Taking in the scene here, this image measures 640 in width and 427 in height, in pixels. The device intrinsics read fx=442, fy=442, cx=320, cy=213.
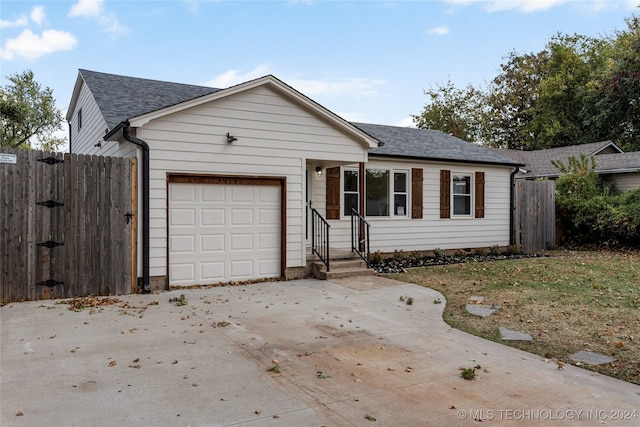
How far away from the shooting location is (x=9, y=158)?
21.6ft

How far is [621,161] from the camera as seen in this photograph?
1728 centimetres

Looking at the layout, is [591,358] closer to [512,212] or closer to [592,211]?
[512,212]

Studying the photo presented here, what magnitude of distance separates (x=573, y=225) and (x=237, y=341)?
1371 cm

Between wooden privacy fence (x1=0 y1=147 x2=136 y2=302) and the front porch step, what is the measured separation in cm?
350

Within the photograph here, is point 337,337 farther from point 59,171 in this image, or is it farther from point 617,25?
point 617,25

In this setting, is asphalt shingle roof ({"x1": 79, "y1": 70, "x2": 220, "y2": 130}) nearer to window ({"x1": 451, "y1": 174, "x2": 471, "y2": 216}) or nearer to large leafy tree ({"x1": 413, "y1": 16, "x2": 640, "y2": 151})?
window ({"x1": 451, "y1": 174, "x2": 471, "y2": 216})

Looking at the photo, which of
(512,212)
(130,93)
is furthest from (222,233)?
(512,212)

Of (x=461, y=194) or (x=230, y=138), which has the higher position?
(x=230, y=138)

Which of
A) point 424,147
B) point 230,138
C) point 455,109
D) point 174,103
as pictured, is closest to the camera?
point 230,138

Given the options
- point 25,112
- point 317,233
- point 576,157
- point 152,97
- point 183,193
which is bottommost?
point 317,233

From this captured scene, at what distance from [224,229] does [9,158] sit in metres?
3.50

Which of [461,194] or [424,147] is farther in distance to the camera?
[461,194]

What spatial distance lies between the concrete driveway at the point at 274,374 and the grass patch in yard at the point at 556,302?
16.9 inches

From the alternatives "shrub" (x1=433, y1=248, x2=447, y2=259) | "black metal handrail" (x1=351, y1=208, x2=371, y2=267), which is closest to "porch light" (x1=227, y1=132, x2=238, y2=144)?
"black metal handrail" (x1=351, y1=208, x2=371, y2=267)
